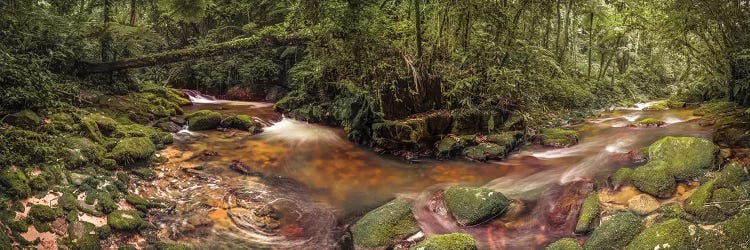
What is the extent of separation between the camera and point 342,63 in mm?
10500

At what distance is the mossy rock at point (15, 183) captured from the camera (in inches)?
187

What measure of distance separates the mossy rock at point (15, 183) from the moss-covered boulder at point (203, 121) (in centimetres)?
584

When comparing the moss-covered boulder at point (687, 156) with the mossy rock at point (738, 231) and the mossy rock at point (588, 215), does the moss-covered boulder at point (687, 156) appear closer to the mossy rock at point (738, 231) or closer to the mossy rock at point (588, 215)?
the mossy rock at point (588, 215)

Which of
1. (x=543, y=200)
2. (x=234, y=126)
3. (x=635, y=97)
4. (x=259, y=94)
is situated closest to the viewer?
(x=543, y=200)

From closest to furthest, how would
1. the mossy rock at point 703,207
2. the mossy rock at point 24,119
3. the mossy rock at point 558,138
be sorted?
the mossy rock at point 703,207
the mossy rock at point 24,119
the mossy rock at point 558,138

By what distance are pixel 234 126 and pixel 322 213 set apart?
5630 mm

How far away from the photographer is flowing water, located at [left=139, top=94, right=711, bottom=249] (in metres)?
6.04

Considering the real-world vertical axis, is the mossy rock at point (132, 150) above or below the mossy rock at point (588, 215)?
above

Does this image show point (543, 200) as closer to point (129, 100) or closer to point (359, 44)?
point (359, 44)

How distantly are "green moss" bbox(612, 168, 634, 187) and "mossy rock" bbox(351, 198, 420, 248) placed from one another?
11.0 feet

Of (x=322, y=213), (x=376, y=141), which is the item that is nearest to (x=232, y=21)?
(x=376, y=141)

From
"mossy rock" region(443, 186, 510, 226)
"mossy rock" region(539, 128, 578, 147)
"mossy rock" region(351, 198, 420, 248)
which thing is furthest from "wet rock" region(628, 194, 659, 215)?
"mossy rock" region(539, 128, 578, 147)

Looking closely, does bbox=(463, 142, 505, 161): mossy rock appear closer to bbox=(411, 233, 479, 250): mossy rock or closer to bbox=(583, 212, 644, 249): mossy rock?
bbox=(583, 212, 644, 249): mossy rock

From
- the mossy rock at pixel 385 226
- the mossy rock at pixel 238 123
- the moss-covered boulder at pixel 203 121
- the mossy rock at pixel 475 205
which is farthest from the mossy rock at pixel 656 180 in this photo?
the moss-covered boulder at pixel 203 121
